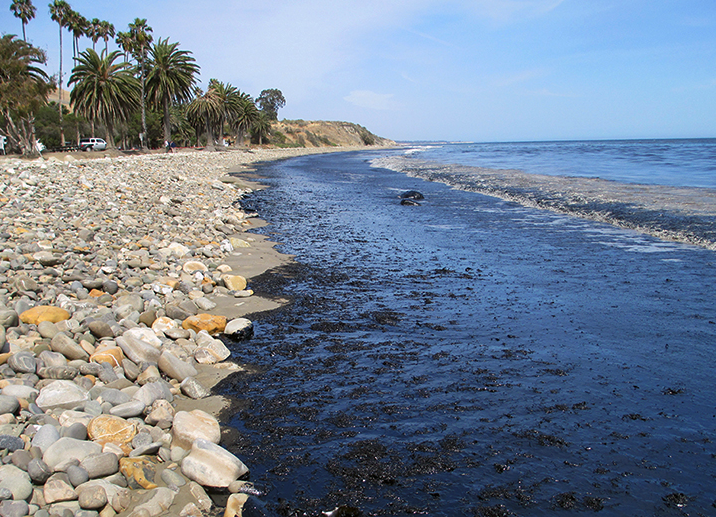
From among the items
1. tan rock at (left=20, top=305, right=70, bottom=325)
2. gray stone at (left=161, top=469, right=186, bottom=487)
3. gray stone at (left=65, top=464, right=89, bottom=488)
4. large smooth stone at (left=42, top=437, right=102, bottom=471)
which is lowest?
gray stone at (left=161, top=469, right=186, bottom=487)

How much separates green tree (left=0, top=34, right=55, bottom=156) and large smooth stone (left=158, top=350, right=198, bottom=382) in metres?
36.2

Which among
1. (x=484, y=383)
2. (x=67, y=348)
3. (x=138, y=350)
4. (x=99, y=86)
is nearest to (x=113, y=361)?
(x=138, y=350)

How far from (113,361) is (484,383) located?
12.7ft

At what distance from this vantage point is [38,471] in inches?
126

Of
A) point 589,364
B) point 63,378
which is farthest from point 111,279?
point 589,364

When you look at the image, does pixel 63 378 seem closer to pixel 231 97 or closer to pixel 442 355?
pixel 442 355

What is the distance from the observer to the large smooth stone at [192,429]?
3918mm

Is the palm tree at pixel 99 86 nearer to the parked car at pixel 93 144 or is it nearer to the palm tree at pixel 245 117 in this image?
the parked car at pixel 93 144

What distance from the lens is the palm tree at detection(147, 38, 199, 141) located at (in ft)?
173

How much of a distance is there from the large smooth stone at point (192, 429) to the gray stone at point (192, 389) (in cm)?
57

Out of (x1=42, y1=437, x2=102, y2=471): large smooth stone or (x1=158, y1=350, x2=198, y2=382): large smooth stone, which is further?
(x1=158, y1=350, x2=198, y2=382): large smooth stone

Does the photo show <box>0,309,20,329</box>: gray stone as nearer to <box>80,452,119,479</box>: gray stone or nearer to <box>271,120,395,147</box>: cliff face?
<box>80,452,119,479</box>: gray stone

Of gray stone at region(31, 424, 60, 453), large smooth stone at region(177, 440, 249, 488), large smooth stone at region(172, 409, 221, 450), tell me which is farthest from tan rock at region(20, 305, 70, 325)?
large smooth stone at region(177, 440, 249, 488)

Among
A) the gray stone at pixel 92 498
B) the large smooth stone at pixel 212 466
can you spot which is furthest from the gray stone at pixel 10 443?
the large smooth stone at pixel 212 466
